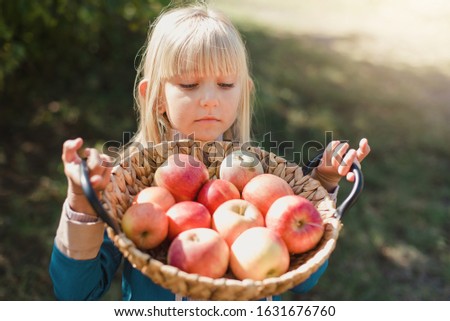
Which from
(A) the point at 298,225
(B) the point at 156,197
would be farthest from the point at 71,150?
(A) the point at 298,225

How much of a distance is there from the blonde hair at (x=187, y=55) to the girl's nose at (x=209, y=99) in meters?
A: 0.06

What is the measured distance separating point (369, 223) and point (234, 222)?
2.55m

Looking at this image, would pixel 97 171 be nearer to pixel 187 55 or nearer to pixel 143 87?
pixel 187 55

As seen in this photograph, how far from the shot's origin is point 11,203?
12.4ft

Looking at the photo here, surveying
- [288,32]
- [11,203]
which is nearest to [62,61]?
[11,203]

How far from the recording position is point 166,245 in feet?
5.16

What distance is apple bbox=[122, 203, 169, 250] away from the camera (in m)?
1.44

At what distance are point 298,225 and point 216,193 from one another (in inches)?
10.9

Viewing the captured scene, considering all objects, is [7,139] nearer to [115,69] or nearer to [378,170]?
[115,69]

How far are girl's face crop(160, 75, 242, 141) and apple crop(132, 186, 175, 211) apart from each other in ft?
0.87

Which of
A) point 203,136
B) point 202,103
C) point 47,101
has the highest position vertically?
point 202,103

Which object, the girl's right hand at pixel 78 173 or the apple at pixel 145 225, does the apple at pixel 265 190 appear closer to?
the apple at pixel 145 225

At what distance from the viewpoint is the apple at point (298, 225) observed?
58.8 inches

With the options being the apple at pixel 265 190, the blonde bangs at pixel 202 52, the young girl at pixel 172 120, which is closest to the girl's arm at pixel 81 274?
the young girl at pixel 172 120
